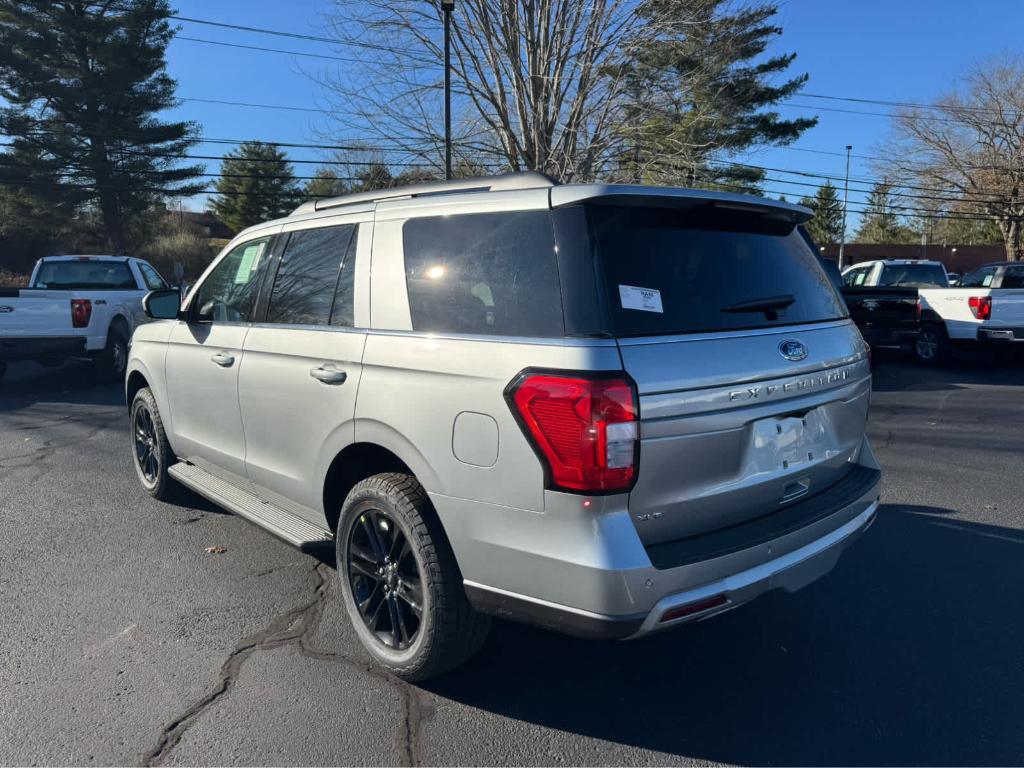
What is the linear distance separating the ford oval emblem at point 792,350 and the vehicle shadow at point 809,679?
1.32m

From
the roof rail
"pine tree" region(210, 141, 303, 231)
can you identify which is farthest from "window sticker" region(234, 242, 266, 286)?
"pine tree" region(210, 141, 303, 231)

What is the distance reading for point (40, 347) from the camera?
33.4ft

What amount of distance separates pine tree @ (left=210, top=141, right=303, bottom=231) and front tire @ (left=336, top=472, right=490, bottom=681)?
50.5 metres

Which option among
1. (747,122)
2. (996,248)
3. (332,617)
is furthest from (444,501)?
(996,248)

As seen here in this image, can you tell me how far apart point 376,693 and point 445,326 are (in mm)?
1469

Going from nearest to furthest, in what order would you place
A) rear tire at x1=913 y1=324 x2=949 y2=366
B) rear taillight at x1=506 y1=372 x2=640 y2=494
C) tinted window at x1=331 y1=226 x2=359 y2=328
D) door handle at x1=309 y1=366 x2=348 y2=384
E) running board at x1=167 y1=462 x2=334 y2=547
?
rear taillight at x1=506 y1=372 x2=640 y2=494 → door handle at x1=309 y1=366 x2=348 y2=384 → tinted window at x1=331 y1=226 x2=359 y2=328 → running board at x1=167 y1=462 x2=334 y2=547 → rear tire at x1=913 y1=324 x2=949 y2=366

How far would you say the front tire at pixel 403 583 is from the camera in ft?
9.39

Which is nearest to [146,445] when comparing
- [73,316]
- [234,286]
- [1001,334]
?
[234,286]

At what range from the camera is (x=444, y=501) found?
278 centimetres

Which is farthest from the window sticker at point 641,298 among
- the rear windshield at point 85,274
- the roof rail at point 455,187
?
the rear windshield at point 85,274

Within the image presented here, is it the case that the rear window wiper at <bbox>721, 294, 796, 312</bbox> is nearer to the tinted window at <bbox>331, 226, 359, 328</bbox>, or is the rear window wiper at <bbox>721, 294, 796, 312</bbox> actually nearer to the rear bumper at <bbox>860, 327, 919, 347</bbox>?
the tinted window at <bbox>331, 226, 359, 328</bbox>

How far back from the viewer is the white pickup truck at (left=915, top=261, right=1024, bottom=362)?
11.7m

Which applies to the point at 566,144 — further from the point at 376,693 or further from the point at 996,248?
the point at 996,248

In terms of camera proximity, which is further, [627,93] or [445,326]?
[627,93]
